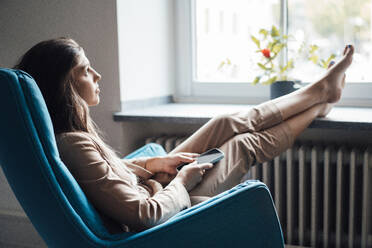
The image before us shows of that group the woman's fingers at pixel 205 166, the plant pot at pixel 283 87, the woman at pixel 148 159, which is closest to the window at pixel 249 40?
the plant pot at pixel 283 87

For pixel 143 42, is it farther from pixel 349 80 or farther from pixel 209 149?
pixel 349 80

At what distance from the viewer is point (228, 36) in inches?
96.2

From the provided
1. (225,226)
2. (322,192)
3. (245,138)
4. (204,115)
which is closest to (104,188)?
(225,226)

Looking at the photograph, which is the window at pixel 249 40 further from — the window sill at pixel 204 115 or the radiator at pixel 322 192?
the radiator at pixel 322 192

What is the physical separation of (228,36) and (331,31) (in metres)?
0.55

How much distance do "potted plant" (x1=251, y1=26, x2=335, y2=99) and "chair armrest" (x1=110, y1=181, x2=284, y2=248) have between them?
100 centimetres

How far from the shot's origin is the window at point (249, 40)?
2.15m

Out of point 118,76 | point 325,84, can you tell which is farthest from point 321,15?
point 118,76

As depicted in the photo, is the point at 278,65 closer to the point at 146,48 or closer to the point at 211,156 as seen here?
the point at 146,48

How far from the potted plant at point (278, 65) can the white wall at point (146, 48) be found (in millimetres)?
538

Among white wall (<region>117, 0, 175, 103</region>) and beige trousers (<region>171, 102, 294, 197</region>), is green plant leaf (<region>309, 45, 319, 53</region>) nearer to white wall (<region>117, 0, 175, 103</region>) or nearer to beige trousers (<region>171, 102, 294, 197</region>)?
beige trousers (<region>171, 102, 294, 197</region>)

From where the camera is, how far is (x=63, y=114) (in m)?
1.22

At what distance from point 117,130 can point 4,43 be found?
778mm

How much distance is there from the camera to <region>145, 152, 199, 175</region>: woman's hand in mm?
1560
